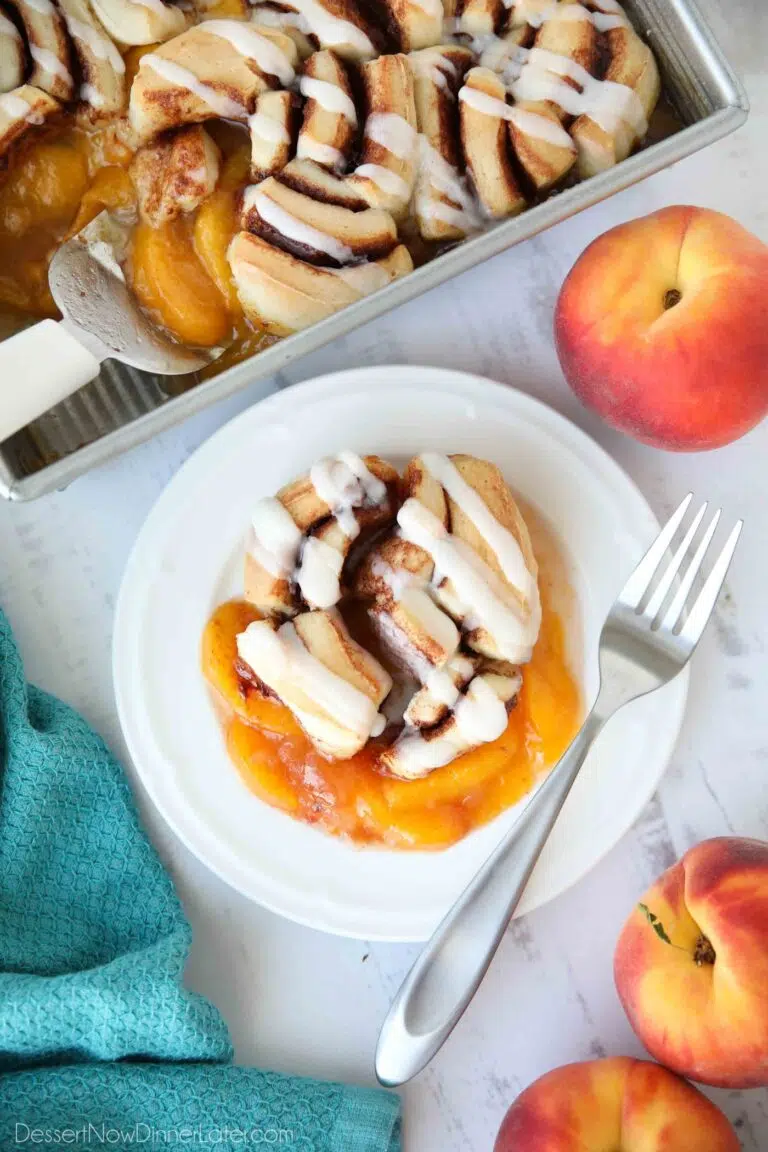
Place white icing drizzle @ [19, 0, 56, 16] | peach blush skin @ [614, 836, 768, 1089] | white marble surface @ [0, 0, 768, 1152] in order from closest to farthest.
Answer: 1. peach blush skin @ [614, 836, 768, 1089]
2. white icing drizzle @ [19, 0, 56, 16]
3. white marble surface @ [0, 0, 768, 1152]

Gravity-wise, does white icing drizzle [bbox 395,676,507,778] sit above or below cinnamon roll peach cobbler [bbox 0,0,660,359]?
below

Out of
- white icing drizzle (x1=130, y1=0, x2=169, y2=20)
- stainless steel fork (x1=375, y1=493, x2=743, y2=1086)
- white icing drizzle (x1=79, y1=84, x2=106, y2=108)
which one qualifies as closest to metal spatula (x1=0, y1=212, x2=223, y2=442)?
white icing drizzle (x1=79, y1=84, x2=106, y2=108)

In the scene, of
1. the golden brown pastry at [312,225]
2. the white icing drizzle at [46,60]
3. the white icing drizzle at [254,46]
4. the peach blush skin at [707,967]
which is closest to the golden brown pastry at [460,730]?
the peach blush skin at [707,967]

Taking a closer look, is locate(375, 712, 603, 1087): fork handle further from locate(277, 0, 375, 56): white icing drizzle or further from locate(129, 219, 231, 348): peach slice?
locate(277, 0, 375, 56): white icing drizzle

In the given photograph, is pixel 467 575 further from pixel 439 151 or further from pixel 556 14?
pixel 556 14

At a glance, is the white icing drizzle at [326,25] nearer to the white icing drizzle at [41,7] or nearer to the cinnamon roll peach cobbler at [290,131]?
the cinnamon roll peach cobbler at [290,131]

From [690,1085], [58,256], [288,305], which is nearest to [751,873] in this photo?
[690,1085]

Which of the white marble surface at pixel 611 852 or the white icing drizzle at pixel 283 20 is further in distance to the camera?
the white marble surface at pixel 611 852

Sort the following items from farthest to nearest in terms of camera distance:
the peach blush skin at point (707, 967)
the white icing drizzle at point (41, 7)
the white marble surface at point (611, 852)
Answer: the white marble surface at point (611, 852) → the white icing drizzle at point (41, 7) → the peach blush skin at point (707, 967)
